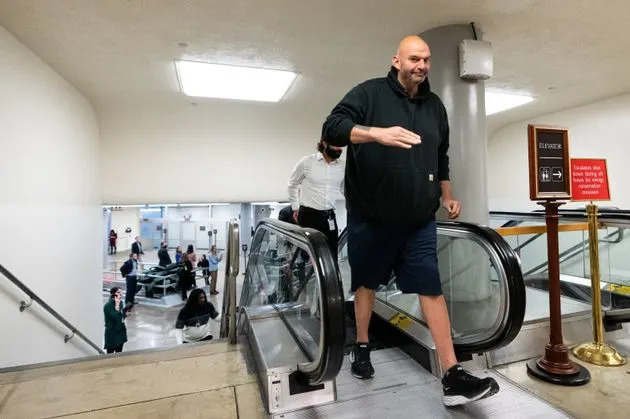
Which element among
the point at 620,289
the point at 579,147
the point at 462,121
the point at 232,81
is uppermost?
the point at 232,81

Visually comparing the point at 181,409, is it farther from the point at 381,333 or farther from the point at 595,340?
the point at 595,340

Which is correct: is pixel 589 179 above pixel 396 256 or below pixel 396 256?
above

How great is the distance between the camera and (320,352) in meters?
1.54

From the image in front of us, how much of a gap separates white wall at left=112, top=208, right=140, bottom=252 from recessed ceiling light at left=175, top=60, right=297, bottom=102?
15.6 metres

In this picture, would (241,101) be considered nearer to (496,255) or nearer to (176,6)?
(176,6)

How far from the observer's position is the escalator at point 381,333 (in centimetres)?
159

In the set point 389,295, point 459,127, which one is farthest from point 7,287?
point 459,127

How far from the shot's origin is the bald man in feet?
5.68

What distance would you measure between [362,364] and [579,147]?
580 centimetres

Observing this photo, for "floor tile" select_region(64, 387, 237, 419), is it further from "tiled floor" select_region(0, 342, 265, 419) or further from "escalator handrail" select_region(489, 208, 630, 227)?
"escalator handrail" select_region(489, 208, 630, 227)

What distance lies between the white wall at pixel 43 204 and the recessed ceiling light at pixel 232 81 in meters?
1.36

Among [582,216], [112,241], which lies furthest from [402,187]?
[112,241]

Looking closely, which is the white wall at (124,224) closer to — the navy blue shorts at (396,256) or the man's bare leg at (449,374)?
the navy blue shorts at (396,256)

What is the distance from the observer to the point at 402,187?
176cm
